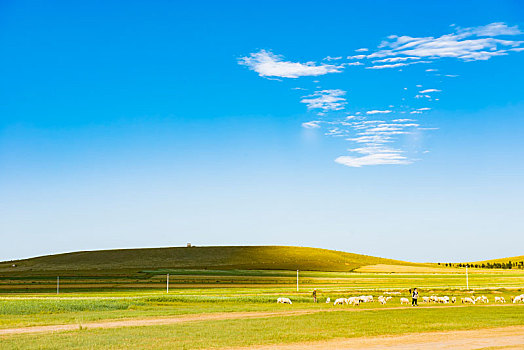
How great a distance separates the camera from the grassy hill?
14762 cm

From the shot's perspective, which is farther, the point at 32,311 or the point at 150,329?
the point at 32,311

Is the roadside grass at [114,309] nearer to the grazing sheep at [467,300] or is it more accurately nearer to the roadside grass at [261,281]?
the grazing sheep at [467,300]

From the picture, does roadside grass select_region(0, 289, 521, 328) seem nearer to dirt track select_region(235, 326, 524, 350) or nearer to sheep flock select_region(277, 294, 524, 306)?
sheep flock select_region(277, 294, 524, 306)

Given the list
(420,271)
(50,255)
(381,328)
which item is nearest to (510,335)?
(381,328)

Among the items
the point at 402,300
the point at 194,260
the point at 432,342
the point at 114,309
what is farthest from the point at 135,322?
the point at 194,260

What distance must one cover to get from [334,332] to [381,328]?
3.34m

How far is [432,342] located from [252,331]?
9.34 metres

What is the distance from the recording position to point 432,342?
26.5 metres

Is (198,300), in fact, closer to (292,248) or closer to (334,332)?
(334,332)

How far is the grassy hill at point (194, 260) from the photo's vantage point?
147625mm

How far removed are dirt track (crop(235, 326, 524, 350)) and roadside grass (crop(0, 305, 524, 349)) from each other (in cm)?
149

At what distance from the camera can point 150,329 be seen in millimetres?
32781

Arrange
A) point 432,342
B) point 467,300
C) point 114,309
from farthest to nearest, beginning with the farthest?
point 467,300 → point 114,309 → point 432,342

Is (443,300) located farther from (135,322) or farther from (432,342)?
(432,342)
